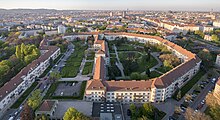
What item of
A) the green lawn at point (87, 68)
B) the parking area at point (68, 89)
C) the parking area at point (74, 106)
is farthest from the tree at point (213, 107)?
the green lawn at point (87, 68)

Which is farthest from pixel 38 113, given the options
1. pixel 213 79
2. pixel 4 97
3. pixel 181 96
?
pixel 213 79

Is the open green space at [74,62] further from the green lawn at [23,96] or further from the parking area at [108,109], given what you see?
the parking area at [108,109]

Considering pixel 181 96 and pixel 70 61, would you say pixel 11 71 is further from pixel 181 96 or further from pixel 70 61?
pixel 181 96

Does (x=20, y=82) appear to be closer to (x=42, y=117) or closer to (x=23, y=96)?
(x=23, y=96)

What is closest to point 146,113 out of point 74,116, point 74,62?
point 74,116

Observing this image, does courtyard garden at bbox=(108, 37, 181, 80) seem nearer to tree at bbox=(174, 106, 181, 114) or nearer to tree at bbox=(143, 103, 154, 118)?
tree at bbox=(174, 106, 181, 114)

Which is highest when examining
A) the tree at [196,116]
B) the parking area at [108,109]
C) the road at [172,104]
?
the tree at [196,116]
